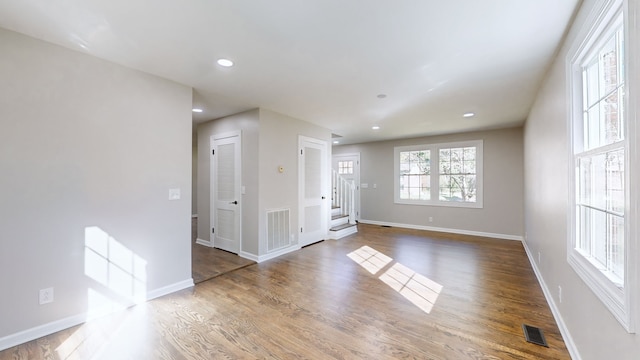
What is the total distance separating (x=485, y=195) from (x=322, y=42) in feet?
18.4

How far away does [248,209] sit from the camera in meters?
4.31

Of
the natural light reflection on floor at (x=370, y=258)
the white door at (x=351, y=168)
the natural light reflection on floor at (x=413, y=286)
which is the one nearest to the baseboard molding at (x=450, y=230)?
the white door at (x=351, y=168)

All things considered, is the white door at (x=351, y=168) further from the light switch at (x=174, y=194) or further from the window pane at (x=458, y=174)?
the light switch at (x=174, y=194)

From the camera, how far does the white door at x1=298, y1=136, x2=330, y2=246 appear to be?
5078 millimetres

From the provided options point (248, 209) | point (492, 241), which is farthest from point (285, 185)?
point (492, 241)

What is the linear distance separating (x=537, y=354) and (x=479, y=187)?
4821 millimetres

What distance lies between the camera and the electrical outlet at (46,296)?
2.21 metres

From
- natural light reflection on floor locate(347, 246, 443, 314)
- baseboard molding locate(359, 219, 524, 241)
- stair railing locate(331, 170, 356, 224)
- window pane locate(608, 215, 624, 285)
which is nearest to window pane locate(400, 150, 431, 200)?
baseboard molding locate(359, 219, 524, 241)

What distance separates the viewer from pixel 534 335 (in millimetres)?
2162

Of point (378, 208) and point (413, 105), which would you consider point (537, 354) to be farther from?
point (378, 208)

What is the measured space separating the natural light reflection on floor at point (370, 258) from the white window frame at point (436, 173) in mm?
2644

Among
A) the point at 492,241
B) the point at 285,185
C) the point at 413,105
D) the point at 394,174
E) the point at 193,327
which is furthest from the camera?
the point at 394,174

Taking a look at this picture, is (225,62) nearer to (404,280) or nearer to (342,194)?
(404,280)

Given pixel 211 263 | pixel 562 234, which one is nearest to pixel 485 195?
pixel 562 234
